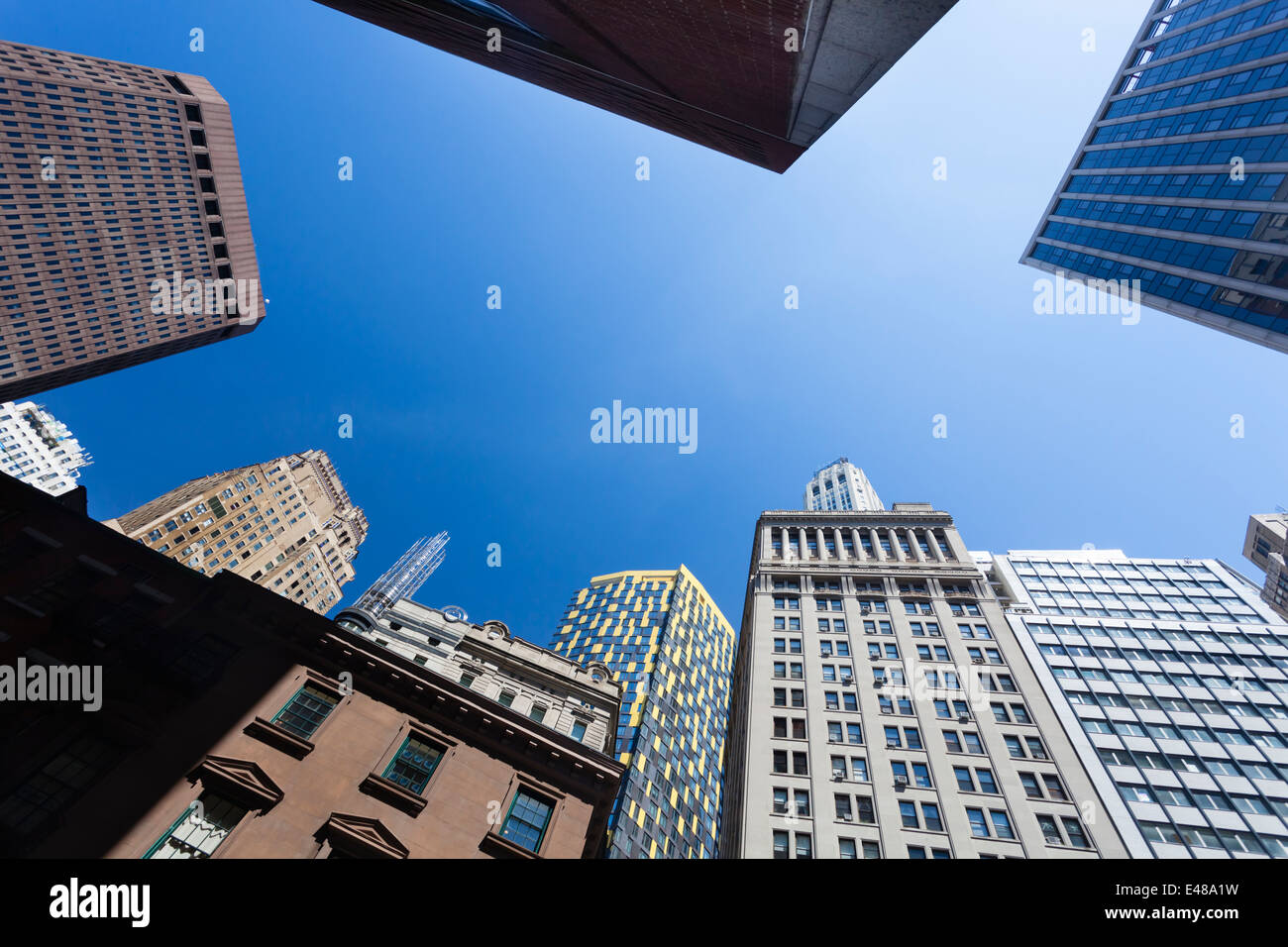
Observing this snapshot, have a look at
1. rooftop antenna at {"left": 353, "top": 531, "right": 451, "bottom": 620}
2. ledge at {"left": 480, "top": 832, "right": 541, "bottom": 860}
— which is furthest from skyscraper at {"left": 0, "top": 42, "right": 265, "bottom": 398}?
ledge at {"left": 480, "top": 832, "right": 541, "bottom": 860}

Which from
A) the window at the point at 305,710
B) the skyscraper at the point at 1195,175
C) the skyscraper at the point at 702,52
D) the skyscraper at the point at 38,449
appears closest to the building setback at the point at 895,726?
the window at the point at 305,710

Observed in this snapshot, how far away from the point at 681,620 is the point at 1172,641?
57400mm

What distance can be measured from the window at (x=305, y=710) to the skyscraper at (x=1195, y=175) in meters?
74.0

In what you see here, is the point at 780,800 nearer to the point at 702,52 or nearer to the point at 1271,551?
the point at 702,52

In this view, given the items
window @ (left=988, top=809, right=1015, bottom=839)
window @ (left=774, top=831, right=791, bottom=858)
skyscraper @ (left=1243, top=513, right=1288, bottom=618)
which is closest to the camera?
window @ (left=988, top=809, right=1015, bottom=839)

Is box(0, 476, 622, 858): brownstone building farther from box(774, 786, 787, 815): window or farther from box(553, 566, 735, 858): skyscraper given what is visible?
box(553, 566, 735, 858): skyscraper

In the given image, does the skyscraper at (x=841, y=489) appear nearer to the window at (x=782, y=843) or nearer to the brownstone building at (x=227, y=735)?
the window at (x=782, y=843)

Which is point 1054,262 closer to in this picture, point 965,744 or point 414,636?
point 965,744

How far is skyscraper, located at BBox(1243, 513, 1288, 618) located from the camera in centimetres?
7894

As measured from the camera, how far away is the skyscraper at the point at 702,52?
34.7 ft

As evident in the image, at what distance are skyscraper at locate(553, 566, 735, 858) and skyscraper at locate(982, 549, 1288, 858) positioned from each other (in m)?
38.1

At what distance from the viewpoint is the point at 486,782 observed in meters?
22.7

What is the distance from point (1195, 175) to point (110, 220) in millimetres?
184949

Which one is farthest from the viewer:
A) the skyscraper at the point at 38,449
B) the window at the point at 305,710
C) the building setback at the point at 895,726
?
the skyscraper at the point at 38,449
